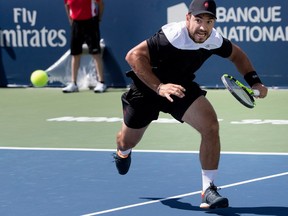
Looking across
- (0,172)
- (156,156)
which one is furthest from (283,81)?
(0,172)

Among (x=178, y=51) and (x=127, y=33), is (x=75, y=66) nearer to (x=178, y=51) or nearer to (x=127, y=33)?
(x=127, y=33)

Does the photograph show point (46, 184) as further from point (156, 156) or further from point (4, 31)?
point (4, 31)

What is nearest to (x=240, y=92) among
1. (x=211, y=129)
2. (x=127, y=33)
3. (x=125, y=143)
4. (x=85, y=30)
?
(x=211, y=129)

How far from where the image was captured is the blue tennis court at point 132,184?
6543 mm

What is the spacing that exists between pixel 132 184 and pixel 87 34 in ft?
23.8

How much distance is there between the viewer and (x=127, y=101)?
704cm

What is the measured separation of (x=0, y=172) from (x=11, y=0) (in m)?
7.80

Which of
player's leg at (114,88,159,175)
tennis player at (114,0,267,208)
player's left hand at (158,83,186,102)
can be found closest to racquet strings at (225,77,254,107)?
tennis player at (114,0,267,208)

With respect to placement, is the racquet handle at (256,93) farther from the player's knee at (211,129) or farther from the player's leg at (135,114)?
the player's leg at (135,114)

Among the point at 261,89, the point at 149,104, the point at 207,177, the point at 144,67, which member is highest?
the point at 144,67

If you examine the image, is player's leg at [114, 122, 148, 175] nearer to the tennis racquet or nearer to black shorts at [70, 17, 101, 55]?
the tennis racquet

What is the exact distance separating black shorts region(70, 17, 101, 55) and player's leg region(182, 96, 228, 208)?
25.6 ft

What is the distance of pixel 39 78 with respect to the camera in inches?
564

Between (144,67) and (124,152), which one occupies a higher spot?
(144,67)
